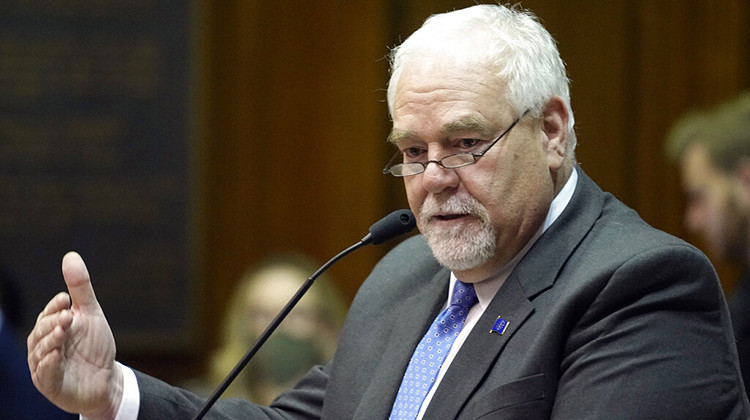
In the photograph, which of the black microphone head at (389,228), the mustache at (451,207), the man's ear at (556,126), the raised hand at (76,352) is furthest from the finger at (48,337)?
the man's ear at (556,126)

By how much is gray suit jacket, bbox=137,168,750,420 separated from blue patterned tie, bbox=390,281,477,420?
24 millimetres

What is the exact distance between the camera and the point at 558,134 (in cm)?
237

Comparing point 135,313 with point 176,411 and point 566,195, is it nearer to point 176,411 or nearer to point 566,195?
point 176,411

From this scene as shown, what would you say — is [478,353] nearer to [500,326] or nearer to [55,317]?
[500,326]

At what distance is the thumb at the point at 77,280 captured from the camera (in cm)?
215

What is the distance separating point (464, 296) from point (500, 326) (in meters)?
0.22

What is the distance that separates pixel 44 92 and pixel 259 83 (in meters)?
1.00

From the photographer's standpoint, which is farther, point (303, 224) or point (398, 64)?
point (303, 224)

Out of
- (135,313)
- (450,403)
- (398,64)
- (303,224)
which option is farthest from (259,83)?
(450,403)

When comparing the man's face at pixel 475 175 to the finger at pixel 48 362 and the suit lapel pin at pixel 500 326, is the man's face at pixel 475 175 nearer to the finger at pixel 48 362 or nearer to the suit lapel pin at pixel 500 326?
the suit lapel pin at pixel 500 326

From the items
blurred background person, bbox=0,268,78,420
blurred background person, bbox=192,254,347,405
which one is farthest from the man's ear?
blurred background person, bbox=0,268,78,420

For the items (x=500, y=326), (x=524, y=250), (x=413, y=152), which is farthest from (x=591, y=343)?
(x=413, y=152)

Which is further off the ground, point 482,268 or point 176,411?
point 482,268

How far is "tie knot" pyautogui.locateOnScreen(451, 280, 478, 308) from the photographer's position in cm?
239
